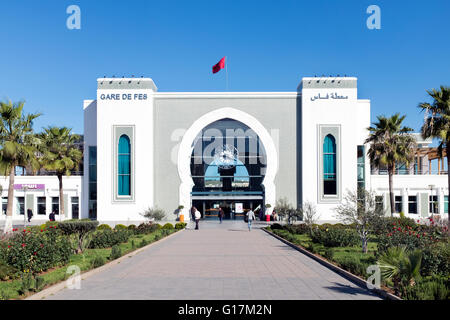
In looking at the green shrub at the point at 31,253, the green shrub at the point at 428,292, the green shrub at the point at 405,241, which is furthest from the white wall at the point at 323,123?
the green shrub at the point at 428,292

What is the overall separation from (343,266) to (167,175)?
28.9 meters

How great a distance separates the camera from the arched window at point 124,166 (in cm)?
3781

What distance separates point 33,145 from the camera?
964 inches

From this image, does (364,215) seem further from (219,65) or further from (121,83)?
(121,83)

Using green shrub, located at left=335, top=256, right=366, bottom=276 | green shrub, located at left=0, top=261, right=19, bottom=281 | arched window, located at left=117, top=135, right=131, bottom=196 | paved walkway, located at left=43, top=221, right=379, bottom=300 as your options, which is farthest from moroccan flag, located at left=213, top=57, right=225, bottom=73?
green shrub, located at left=0, top=261, right=19, bottom=281

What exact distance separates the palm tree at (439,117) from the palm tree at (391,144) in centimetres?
827

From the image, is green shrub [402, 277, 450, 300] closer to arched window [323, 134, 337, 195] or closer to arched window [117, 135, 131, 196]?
arched window [323, 134, 337, 195]

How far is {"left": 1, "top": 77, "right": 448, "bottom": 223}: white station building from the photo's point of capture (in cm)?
3778

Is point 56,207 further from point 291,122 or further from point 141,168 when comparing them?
point 291,122

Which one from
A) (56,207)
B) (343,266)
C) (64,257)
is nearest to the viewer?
(343,266)

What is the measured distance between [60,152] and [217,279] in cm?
2822

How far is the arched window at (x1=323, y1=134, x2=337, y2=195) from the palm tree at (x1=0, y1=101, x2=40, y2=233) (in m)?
24.9

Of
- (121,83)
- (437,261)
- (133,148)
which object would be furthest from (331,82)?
(437,261)
